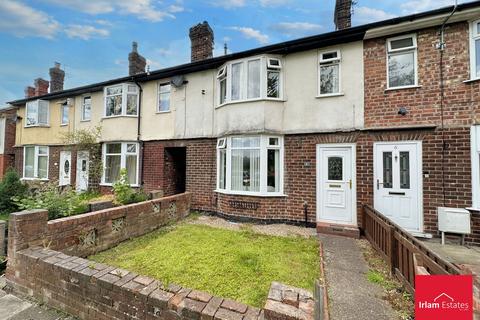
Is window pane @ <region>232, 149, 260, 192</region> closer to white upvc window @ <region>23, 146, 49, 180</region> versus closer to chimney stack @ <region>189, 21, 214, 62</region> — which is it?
chimney stack @ <region>189, 21, 214, 62</region>

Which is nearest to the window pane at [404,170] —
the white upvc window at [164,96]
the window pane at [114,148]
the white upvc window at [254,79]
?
the white upvc window at [254,79]

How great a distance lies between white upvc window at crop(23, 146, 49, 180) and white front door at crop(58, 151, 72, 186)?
59.7 inches

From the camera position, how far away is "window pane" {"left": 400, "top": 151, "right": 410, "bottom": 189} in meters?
6.46

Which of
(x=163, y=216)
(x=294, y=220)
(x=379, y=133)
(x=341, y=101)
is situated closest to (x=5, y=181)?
(x=163, y=216)

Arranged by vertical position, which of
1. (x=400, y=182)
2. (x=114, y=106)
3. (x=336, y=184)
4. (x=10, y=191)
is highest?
(x=114, y=106)

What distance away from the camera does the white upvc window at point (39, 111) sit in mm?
14220

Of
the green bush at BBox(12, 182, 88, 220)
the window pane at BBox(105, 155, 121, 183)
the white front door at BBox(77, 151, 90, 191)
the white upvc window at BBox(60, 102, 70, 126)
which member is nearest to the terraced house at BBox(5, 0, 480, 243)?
the window pane at BBox(105, 155, 121, 183)

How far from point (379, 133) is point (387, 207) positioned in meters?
2.15

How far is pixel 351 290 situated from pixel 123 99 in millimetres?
11718

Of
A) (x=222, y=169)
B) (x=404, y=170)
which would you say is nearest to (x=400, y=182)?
(x=404, y=170)

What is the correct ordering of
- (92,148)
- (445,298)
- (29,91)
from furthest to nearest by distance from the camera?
1. (29,91)
2. (92,148)
3. (445,298)

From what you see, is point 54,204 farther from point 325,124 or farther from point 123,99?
point 325,124

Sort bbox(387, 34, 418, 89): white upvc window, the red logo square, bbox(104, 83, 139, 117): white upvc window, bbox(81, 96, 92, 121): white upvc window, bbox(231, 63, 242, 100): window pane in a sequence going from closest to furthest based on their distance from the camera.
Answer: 1. the red logo square
2. bbox(387, 34, 418, 89): white upvc window
3. bbox(231, 63, 242, 100): window pane
4. bbox(104, 83, 139, 117): white upvc window
5. bbox(81, 96, 92, 121): white upvc window

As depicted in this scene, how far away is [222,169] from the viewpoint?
29.5 feet
